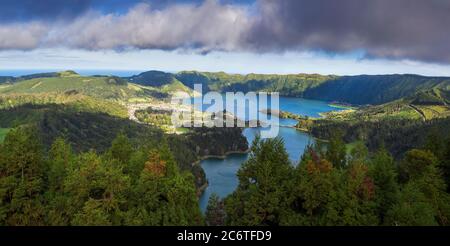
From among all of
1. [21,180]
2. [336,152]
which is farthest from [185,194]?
[336,152]

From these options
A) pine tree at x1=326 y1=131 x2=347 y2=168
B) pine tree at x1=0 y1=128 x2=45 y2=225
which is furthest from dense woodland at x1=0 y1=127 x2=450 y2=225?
pine tree at x1=326 y1=131 x2=347 y2=168

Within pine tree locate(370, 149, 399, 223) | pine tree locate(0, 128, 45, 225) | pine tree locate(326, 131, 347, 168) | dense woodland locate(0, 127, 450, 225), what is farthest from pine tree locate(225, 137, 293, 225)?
pine tree locate(326, 131, 347, 168)

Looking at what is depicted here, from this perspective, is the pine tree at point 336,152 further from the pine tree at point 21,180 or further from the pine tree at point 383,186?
the pine tree at point 21,180

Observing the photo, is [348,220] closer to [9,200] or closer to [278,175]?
[278,175]

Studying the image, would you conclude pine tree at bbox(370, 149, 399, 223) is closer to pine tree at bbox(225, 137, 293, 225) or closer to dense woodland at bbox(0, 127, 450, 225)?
dense woodland at bbox(0, 127, 450, 225)

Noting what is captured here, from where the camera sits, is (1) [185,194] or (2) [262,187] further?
(1) [185,194]

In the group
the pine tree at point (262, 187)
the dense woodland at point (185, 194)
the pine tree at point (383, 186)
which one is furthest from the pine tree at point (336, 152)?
the pine tree at point (262, 187)

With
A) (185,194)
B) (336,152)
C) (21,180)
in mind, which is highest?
(21,180)

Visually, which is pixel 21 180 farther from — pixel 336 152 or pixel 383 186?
pixel 336 152

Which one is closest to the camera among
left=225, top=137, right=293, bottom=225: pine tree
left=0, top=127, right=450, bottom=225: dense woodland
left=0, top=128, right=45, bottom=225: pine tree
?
left=0, top=127, right=450, bottom=225: dense woodland

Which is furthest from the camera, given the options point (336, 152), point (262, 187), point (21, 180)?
point (336, 152)

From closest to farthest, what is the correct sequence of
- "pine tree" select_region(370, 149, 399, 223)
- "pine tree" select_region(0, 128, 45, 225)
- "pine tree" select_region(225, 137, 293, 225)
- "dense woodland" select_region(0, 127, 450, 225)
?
1. "dense woodland" select_region(0, 127, 450, 225)
2. "pine tree" select_region(0, 128, 45, 225)
3. "pine tree" select_region(225, 137, 293, 225)
4. "pine tree" select_region(370, 149, 399, 223)

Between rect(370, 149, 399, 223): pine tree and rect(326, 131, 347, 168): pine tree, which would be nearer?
rect(370, 149, 399, 223): pine tree
